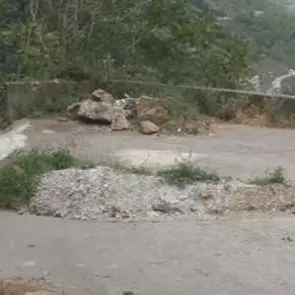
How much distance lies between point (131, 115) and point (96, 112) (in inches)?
14.7

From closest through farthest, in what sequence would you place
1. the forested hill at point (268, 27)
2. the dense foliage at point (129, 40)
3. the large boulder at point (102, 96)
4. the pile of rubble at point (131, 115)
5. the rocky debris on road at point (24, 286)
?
1. the rocky debris on road at point (24, 286)
2. the pile of rubble at point (131, 115)
3. the large boulder at point (102, 96)
4. the dense foliage at point (129, 40)
5. the forested hill at point (268, 27)

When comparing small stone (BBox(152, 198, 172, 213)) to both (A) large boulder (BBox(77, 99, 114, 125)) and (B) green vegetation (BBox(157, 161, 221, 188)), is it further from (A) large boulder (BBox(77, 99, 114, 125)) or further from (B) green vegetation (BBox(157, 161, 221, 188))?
(A) large boulder (BBox(77, 99, 114, 125))

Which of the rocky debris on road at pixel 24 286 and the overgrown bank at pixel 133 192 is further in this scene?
the overgrown bank at pixel 133 192

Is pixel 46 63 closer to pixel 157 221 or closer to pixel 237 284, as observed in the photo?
pixel 157 221

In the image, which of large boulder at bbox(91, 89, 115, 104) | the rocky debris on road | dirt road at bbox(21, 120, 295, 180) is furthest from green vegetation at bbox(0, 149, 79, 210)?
large boulder at bbox(91, 89, 115, 104)

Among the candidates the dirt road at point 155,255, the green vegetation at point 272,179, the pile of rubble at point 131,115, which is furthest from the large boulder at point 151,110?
the green vegetation at point 272,179

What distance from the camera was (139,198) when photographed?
6.05 meters

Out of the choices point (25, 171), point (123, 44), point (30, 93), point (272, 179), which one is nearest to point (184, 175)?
point (272, 179)

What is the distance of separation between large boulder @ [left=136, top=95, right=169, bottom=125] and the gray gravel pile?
101 inches

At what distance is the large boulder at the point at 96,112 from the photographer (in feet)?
29.2

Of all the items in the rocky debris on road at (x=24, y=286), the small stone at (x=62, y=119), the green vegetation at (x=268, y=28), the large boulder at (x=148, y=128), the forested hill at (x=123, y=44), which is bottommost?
the green vegetation at (x=268, y=28)

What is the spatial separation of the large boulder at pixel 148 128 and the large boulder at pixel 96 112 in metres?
0.38

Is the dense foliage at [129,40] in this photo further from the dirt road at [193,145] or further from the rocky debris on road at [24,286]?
the rocky debris on road at [24,286]

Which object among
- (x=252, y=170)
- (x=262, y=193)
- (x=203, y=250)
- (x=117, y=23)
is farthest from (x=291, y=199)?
(x=117, y=23)
